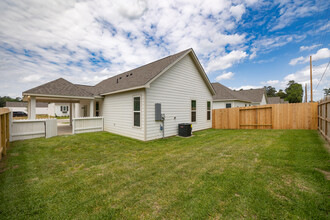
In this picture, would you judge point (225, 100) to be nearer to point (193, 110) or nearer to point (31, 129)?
point (193, 110)

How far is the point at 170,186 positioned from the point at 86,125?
9742mm

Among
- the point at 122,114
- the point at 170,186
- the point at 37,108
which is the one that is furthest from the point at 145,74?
the point at 37,108

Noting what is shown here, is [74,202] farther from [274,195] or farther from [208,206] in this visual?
[274,195]

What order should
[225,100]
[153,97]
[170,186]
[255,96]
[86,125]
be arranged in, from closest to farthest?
[170,186]
[153,97]
[86,125]
[225,100]
[255,96]

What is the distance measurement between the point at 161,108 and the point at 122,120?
9.91ft

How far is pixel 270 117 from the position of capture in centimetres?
1116

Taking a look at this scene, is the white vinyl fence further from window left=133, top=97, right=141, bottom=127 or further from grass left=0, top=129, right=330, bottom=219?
window left=133, top=97, right=141, bottom=127

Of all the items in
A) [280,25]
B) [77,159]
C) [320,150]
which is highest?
[280,25]

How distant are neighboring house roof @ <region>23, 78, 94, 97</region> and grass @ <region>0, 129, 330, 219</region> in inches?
223

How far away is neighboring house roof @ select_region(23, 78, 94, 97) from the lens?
30.6 ft

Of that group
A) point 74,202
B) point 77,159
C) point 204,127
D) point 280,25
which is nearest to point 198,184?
point 74,202

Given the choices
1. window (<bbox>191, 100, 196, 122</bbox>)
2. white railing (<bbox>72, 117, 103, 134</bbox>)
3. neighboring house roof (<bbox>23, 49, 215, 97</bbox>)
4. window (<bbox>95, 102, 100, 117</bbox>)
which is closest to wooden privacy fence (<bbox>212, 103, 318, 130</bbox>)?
window (<bbox>191, 100, 196, 122</bbox>)

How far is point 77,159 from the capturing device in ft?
17.1

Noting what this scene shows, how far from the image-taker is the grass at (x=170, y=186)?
2.37 m
